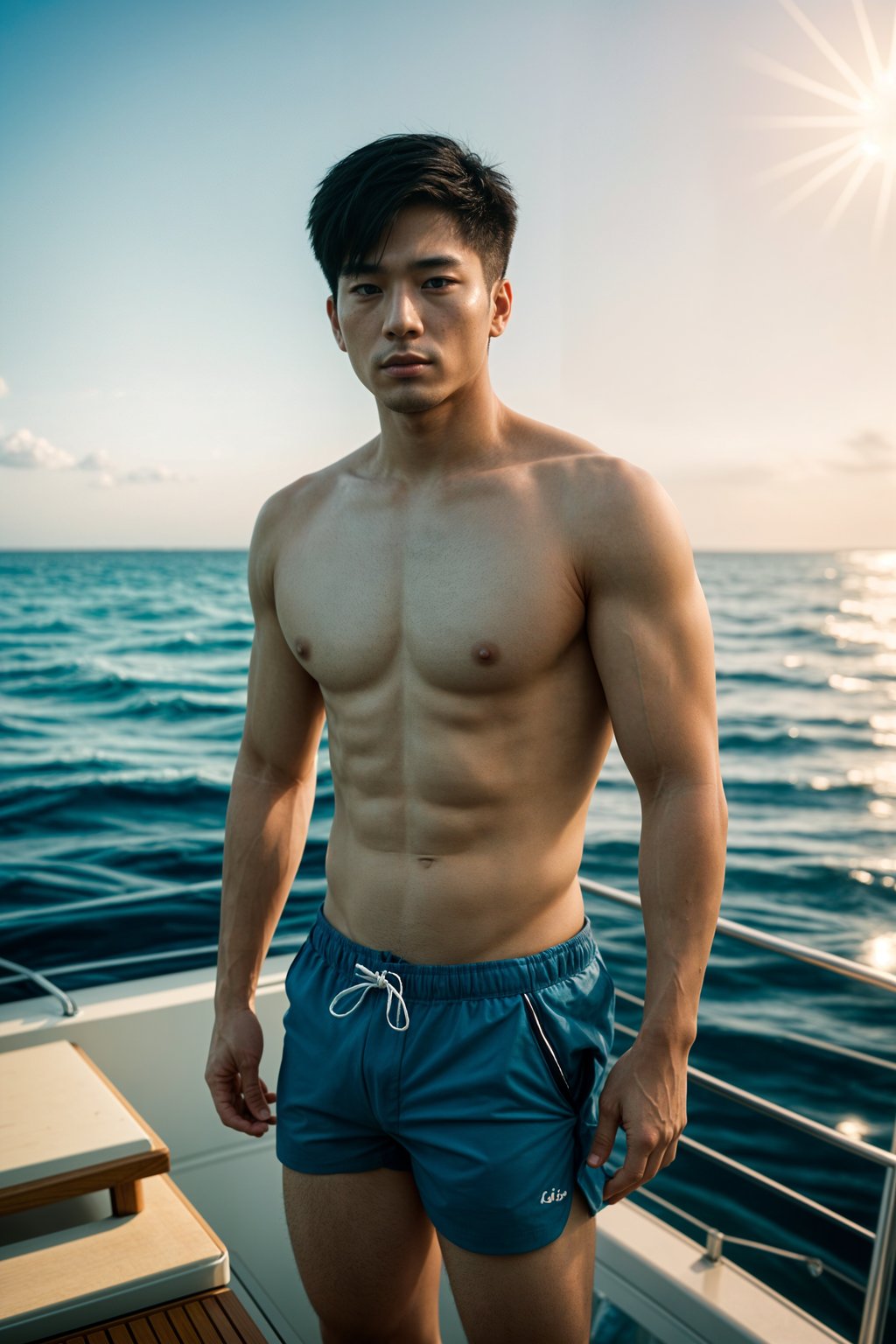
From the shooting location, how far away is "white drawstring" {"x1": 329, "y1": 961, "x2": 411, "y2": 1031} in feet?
3.62

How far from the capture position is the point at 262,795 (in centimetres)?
138

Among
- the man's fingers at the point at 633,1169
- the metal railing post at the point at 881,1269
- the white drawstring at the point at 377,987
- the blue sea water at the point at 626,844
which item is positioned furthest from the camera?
the blue sea water at the point at 626,844

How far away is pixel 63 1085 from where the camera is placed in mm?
1667

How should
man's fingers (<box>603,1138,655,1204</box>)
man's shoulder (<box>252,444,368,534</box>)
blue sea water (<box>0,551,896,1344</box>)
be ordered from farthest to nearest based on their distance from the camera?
blue sea water (<box>0,551,896,1344</box>)
man's shoulder (<box>252,444,368,534</box>)
man's fingers (<box>603,1138,655,1204</box>)

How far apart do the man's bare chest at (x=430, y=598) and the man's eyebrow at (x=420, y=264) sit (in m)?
0.25

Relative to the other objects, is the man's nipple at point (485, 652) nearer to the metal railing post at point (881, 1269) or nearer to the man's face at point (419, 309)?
the man's face at point (419, 309)

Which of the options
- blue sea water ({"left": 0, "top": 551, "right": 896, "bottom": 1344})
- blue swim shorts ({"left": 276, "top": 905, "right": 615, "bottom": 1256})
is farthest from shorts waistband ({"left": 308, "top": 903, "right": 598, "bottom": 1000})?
blue sea water ({"left": 0, "top": 551, "right": 896, "bottom": 1344})

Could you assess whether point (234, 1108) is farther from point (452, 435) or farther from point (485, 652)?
point (452, 435)

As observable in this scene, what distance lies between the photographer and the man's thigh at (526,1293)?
1.04 m

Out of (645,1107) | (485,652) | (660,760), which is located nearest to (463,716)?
(485,652)

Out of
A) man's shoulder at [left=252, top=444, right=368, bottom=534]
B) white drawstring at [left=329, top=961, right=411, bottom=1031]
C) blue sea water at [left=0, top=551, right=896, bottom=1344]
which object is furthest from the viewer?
blue sea water at [left=0, top=551, right=896, bottom=1344]

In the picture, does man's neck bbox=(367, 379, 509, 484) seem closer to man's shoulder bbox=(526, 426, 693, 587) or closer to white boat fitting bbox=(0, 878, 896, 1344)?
man's shoulder bbox=(526, 426, 693, 587)

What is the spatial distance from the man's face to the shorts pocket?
616 millimetres

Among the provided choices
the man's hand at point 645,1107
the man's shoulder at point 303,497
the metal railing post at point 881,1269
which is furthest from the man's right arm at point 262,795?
the metal railing post at point 881,1269
